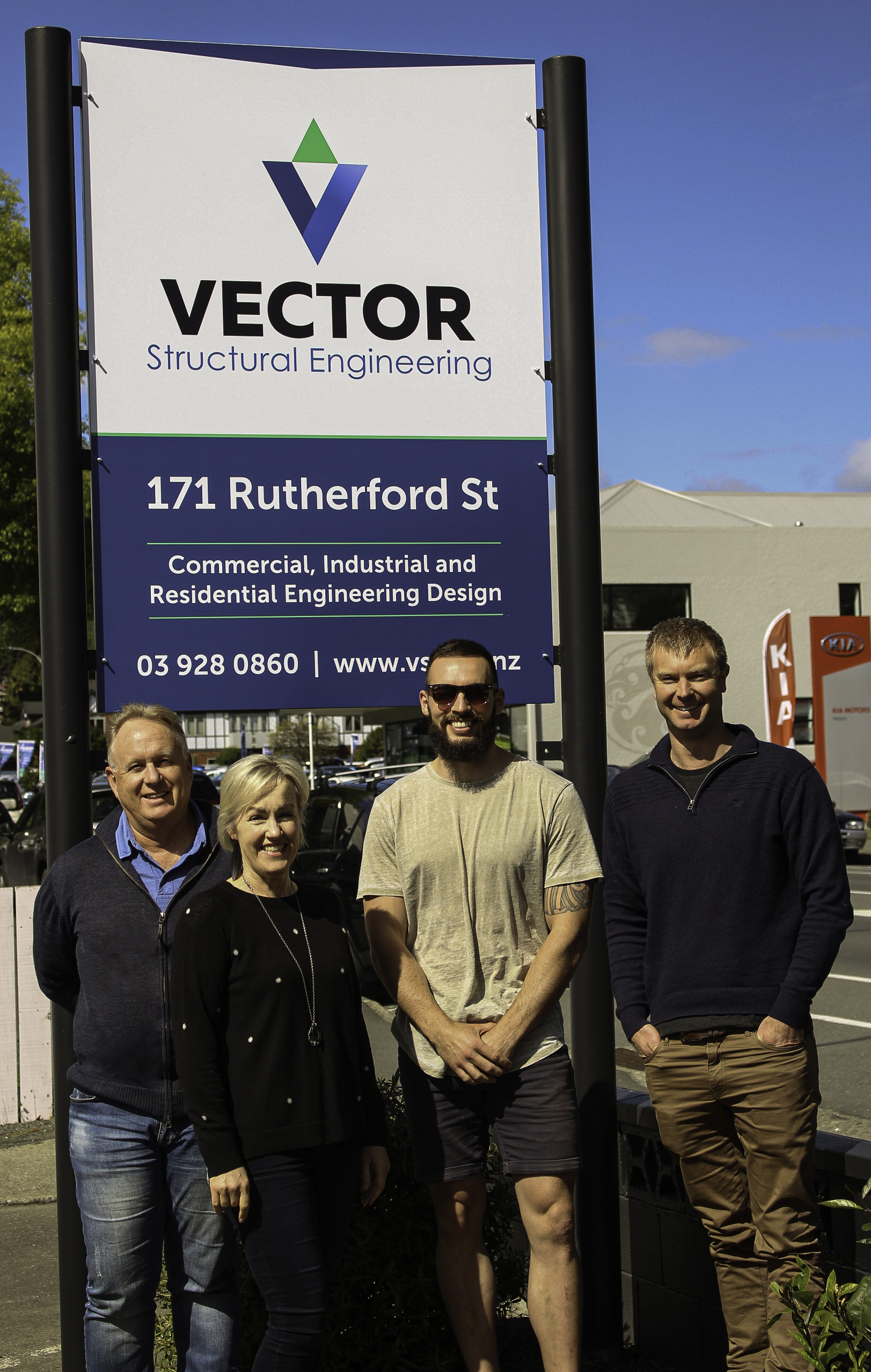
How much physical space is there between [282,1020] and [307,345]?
2029 millimetres

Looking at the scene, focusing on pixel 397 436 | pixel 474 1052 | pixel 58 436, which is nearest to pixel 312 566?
pixel 397 436

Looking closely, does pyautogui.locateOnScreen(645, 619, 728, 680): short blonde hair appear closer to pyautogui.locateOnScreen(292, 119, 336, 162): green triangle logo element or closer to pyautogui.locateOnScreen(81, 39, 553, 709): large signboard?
pyautogui.locateOnScreen(81, 39, 553, 709): large signboard

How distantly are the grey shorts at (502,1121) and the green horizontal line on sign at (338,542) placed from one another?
1551mm

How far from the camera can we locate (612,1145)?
369cm

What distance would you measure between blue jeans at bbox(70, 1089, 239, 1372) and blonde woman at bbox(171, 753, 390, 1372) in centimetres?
20

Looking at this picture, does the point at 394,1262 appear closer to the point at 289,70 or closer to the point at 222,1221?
the point at 222,1221

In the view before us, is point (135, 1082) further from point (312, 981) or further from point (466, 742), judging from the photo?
point (466, 742)

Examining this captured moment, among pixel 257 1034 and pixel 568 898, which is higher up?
pixel 568 898

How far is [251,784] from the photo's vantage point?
2.84m

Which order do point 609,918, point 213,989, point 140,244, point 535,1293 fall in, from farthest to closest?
point 140,244
point 609,918
point 535,1293
point 213,989

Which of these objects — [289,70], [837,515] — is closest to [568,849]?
[289,70]

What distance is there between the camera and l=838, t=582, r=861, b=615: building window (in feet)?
139

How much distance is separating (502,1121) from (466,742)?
3.04ft

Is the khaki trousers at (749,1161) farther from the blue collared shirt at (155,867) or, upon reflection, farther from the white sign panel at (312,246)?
the white sign panel at (312,246)
